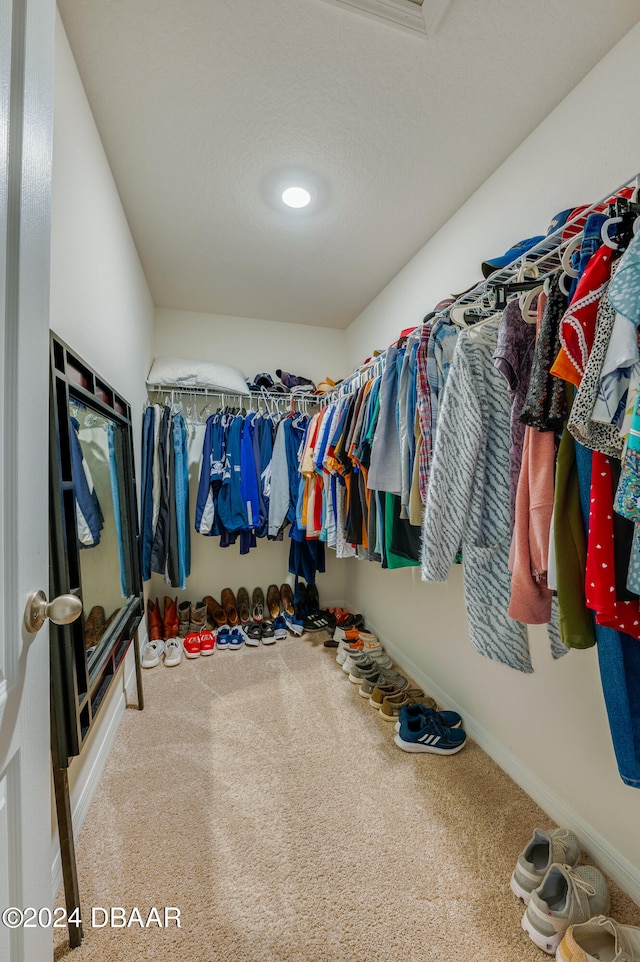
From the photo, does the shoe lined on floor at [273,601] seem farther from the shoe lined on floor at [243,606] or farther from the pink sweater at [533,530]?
the pink sweater at [533,530]

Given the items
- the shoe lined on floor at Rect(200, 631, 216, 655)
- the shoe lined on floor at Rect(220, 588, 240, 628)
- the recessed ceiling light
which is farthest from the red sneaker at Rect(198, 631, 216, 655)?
the recessed ceiling light

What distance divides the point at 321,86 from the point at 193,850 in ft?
8.52

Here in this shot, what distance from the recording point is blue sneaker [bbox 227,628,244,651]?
2.62 m

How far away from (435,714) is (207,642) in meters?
1.52

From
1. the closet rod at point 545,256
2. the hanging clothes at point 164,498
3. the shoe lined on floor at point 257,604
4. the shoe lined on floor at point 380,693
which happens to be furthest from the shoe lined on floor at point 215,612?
the closet rod at point 545,256

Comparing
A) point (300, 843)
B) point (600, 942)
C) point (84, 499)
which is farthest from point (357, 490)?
point (600, 942)

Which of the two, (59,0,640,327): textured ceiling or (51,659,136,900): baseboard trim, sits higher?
(59,0,640,327): textured ceiling

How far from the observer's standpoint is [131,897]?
3.54 ft

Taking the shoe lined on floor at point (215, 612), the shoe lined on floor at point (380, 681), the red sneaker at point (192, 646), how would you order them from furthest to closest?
the shoe lined on floor at point (215, 612)
the red sneaker at point (192, 646)
the shoe lined on floor at point (380, 681)

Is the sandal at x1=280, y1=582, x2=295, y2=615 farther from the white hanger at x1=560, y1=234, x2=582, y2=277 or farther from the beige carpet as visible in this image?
the white hanger at x1=560, y1=234, x2=582, y2=277

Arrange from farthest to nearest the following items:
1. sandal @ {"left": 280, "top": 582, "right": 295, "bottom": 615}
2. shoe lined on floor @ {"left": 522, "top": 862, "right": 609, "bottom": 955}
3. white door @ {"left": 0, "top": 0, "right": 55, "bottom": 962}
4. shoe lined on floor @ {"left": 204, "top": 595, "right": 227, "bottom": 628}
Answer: sandal @ {"left": 280, "top": 582, "right": 295, "bottom": 615} → shoe lined on floor @ {"left": 204, "top": 595, "right": 227, "bottom": 628} → shoe lined on floor @ {"left": 522, "top": 862, "right": 609, "bottom": 955} → white door @ {"left": 0, "top": 0, "right": 55, "bottom": 962}

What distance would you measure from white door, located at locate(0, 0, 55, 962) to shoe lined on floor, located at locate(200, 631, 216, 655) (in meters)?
1.97

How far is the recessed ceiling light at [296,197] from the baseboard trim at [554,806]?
256cm

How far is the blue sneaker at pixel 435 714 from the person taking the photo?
1.75 meters
